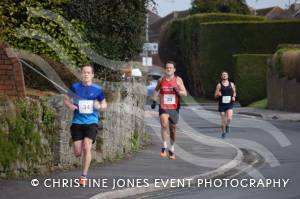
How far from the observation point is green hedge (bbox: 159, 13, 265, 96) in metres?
56.2

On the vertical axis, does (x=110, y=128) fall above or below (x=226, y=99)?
below

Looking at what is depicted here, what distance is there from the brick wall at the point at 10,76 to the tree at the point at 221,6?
60.9m

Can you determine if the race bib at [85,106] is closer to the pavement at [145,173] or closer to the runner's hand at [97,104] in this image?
the runner's hand at [97,104]

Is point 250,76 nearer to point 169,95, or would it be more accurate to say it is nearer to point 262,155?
point 262,155

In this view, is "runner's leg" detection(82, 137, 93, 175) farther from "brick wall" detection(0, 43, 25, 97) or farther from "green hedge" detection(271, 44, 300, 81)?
"green hedge" detection(271, 44, 300, 81)

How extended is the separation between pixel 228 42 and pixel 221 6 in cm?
2280

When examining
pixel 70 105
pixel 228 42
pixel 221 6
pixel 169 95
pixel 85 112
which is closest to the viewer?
pixel 70 105

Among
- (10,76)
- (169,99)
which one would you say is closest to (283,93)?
(169,99)

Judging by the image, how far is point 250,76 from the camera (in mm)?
47562

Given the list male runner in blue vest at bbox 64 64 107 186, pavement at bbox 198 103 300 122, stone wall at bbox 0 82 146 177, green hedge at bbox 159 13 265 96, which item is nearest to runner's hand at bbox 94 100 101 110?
male runner in blue vest at bbox 64 64 107 186

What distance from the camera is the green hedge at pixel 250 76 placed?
47.1 metres

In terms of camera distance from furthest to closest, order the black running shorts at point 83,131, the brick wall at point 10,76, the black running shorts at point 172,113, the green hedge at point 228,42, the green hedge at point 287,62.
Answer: the green hedge at point 228,42
the green hedge at point 287,62
the black running shorts at point 172,113
the brick wall at point 10,76
the black running shorts at point 83,131

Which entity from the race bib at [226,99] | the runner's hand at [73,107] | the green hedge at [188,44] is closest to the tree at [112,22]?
the race bib at [226,99]

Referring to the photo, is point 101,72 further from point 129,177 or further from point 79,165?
point 129,177
